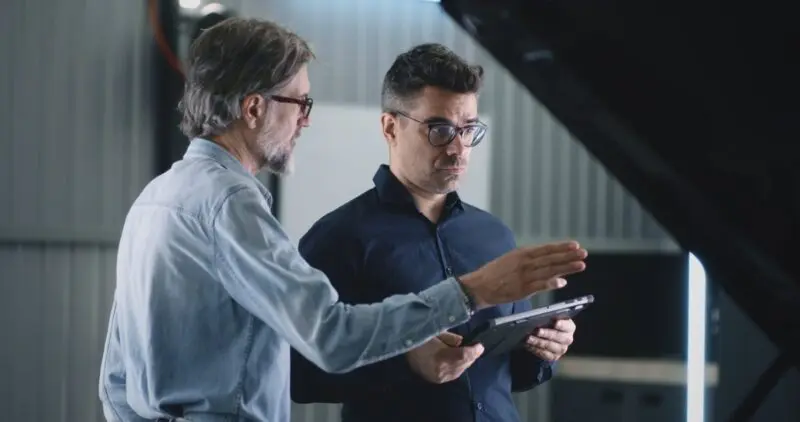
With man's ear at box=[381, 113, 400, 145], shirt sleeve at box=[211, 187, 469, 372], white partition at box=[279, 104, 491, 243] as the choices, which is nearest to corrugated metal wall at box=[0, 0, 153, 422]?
white partition at box=[279, 104, 491, 243]

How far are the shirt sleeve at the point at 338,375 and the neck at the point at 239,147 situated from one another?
0.35 meters

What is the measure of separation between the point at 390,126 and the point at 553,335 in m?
0.51

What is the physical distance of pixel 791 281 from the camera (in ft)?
3.62

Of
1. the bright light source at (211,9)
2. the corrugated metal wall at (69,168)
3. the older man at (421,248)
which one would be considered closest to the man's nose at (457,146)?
the older man at (421,248)

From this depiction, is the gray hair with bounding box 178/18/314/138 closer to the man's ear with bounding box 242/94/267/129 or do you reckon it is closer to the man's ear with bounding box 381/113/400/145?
Result: the man's ear with bounding box 242/94/267/129

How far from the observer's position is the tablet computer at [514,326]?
160cm

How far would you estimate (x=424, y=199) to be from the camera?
2.00 meters

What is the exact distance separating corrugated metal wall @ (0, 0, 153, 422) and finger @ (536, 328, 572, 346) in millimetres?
1776

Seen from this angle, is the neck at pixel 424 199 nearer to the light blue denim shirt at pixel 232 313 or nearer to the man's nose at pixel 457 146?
the man's nose at pixel 457 146

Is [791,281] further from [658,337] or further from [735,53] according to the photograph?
[658,337]

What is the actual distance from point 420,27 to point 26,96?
1334 mm

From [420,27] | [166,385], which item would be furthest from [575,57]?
[420,27]

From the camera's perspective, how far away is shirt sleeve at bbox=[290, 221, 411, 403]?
1818 millimetres

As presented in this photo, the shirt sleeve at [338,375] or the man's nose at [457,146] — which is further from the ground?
the man's nose at [457,146]
